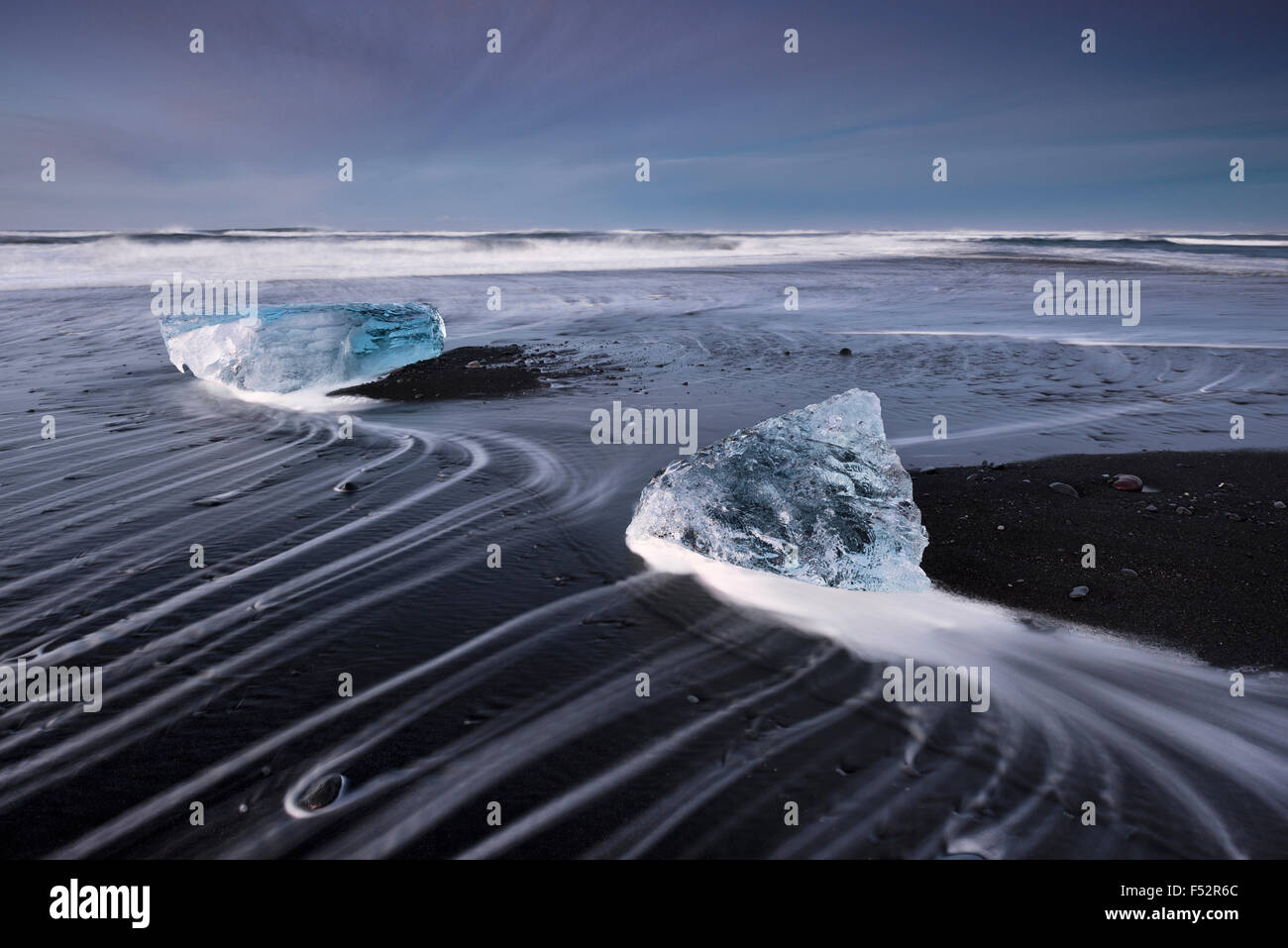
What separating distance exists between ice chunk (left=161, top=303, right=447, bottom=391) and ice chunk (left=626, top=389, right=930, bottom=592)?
206 inches

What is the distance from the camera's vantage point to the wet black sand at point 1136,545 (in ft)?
9.66

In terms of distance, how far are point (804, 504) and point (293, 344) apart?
611 centimetres

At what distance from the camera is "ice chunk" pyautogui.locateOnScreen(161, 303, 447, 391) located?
7398 mm

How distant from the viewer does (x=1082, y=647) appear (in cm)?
282

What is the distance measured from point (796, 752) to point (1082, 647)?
1.37 m
